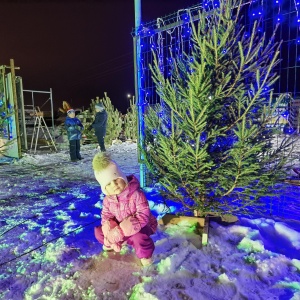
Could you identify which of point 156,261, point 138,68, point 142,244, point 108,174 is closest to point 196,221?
point 156,261

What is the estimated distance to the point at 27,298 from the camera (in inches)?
95.5

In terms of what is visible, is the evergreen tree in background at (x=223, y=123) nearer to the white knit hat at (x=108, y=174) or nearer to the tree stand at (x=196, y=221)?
the tree stand at (x=196, y=221)

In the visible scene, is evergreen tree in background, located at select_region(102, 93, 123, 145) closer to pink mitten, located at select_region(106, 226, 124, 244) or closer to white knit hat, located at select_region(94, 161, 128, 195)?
white knit hat, located at select_region(94, 161, 128, 195)

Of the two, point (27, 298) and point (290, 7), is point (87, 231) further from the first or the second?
point (290, 7)

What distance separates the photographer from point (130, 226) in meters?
2.67

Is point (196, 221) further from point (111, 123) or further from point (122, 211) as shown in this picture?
point (111, 123)

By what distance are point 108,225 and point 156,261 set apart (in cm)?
62

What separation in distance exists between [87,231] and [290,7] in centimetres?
391

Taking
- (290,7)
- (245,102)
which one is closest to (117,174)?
(245,102)

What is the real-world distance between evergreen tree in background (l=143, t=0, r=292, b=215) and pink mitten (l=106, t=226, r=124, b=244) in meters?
0.92

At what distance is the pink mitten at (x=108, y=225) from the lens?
2811 millimetres

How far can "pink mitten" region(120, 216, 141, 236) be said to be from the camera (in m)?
2.67

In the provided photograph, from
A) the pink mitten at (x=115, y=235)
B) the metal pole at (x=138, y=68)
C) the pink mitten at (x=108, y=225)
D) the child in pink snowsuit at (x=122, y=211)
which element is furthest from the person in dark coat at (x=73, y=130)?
the pink mitten at (x=115, y=235)

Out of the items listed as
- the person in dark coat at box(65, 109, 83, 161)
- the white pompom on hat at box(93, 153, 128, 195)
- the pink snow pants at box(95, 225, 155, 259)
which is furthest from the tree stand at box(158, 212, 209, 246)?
the person in dark coat at box(65, 109, 83, 161)
